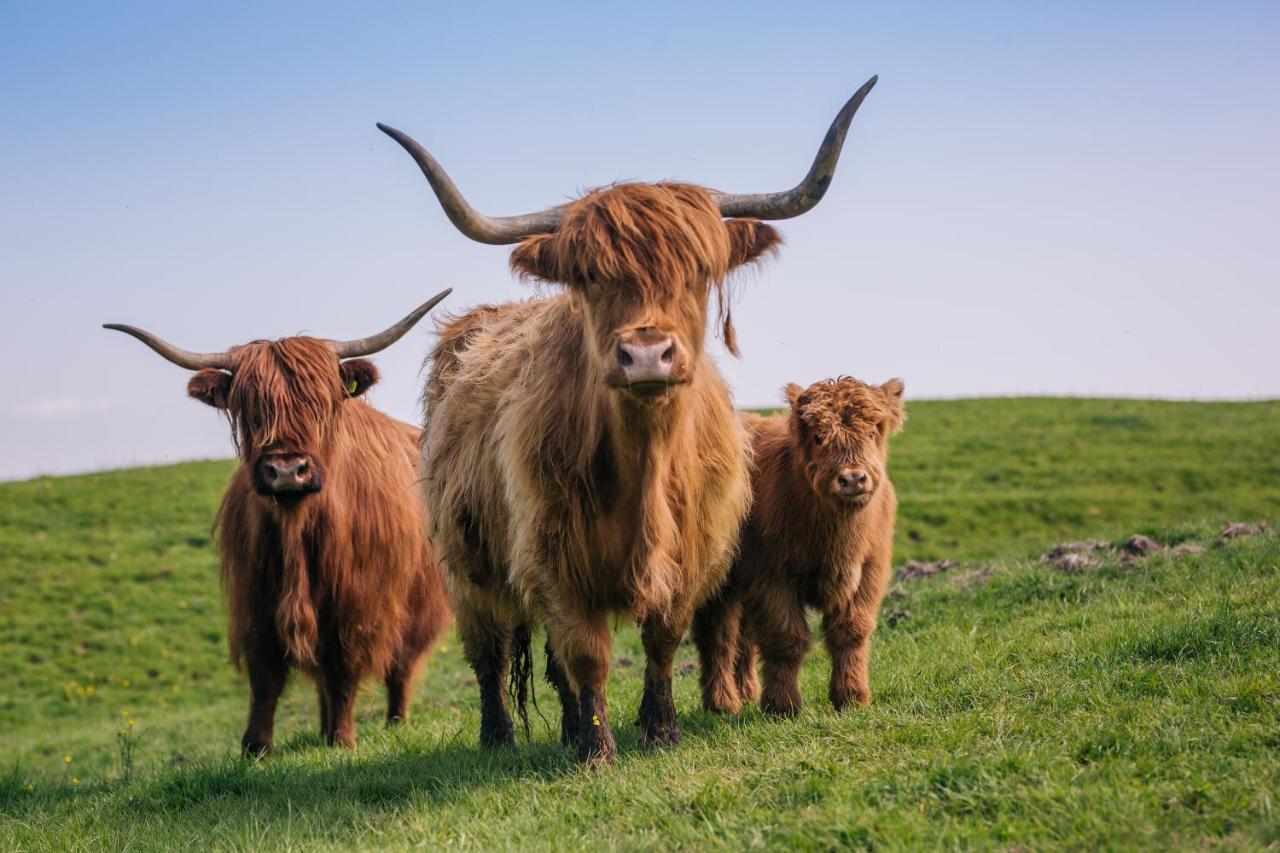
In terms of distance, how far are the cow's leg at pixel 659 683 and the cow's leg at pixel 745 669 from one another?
1.56m

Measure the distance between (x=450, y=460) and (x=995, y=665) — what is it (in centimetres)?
320

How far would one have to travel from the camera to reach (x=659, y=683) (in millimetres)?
5652

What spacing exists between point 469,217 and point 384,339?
3006mm

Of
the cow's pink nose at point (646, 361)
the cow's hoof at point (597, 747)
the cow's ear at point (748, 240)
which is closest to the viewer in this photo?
the cow's pink nose at point (646, 361)

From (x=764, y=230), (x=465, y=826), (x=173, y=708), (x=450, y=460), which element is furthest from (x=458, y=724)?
(x=173, y=708)

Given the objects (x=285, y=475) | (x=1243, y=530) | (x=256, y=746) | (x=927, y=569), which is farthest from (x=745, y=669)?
(x=1243, y=530)

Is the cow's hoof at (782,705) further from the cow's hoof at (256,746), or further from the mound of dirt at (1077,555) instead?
the mound of dirt at (1077,555)

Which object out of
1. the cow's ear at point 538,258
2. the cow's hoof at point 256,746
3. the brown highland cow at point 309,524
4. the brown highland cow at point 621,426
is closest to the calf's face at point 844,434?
the brown highland cow at point 621,426

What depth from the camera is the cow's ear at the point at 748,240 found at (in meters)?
5.36

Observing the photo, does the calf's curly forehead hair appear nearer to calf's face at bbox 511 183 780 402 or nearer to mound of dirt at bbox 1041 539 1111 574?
calf's face at bbox 511 183 780 402

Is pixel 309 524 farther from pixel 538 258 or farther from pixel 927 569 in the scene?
pixel 927 569

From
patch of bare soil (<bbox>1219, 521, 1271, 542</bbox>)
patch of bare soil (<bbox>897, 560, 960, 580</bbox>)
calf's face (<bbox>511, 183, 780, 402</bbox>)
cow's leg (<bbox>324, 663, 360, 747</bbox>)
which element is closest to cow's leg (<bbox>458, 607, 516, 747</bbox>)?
cow's leg (<bbox>324, 663, 360, 747</bbox>)

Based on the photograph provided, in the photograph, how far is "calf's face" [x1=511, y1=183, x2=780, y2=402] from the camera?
466 centimetres

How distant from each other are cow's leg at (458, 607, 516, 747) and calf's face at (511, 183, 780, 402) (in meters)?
2.50
